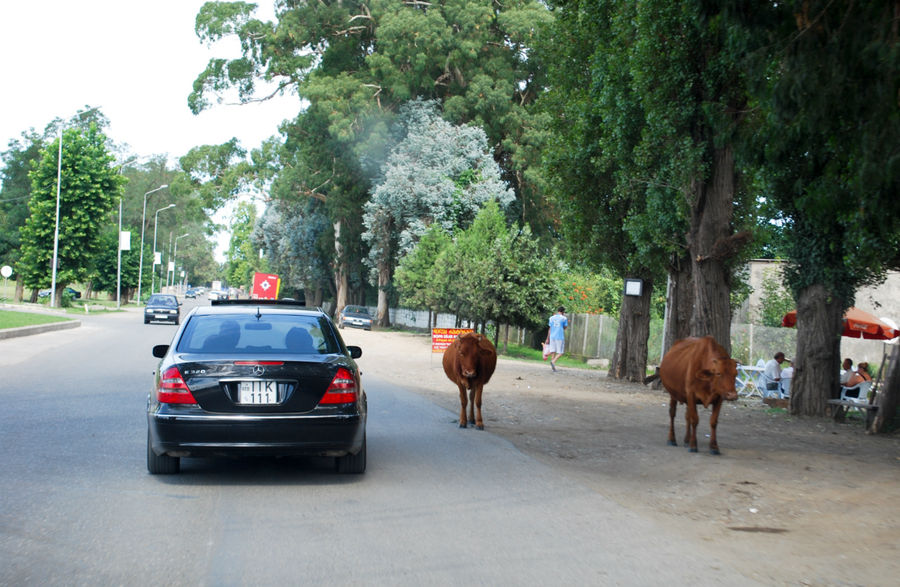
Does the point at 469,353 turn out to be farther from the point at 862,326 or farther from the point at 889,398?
the point at 862,326

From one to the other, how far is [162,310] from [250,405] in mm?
39782

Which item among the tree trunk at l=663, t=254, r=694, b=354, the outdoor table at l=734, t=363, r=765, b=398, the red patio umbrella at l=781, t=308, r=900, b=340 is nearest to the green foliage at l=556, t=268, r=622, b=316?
the outdoor table at l=734, t=363, r=765, b=398

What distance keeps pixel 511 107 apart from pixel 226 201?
70.1ft

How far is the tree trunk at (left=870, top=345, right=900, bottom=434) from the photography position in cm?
1448

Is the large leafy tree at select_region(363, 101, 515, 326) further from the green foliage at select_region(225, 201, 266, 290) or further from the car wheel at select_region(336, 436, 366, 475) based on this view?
the green foliage at select_region(225, 201, 266, 290)

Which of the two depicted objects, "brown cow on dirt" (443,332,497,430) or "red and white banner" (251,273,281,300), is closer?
"brown cow on dirt" (443,332,497,430)

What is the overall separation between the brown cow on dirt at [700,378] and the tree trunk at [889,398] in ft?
15.2

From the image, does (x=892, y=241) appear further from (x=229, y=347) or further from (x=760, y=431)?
(x=229, y=347)

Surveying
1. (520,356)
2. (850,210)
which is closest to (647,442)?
(850,210)

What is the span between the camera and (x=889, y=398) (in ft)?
47.9

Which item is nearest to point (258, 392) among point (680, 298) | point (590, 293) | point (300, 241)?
point (680, 298)

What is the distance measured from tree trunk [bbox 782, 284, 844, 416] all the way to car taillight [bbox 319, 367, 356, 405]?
38.8 feet

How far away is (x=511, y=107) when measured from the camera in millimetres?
49281

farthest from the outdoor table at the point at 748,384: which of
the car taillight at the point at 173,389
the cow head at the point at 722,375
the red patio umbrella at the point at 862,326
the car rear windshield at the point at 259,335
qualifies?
the car taillight at the point at 173,389
